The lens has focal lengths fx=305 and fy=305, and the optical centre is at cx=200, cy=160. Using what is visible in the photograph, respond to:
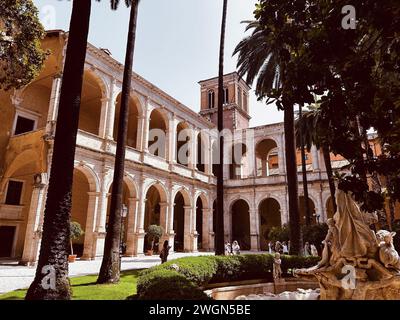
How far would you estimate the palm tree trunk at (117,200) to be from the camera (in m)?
9.88

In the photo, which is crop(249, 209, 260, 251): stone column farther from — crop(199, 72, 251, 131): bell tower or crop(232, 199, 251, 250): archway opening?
crop(199, 72, 251, 131): bell tower

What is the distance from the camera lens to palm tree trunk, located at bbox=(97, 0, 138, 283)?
389 inches

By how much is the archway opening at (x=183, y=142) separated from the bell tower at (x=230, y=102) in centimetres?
666

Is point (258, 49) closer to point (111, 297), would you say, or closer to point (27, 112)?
point (111, 297)

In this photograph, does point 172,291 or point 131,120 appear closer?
point 172,291

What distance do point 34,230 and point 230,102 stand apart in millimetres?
28033

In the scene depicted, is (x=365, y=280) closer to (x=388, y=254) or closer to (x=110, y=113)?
(x=388, y=254)

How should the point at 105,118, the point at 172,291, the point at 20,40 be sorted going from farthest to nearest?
the point at 105,118 → the point at 20,40 → the point at 172,291

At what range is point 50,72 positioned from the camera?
20.8m

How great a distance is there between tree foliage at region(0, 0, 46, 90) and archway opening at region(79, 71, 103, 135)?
12.1m

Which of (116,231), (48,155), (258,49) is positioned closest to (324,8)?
(116,231)

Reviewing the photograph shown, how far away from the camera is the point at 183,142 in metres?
32.8

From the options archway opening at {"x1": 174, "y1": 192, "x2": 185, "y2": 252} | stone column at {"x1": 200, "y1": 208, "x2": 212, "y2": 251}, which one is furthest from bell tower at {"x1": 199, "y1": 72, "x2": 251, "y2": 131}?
stone column at {"x1": 200, "y1": 208, "x2": 212, "y2": 251}

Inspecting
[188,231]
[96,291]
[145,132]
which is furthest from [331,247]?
[188,231]
